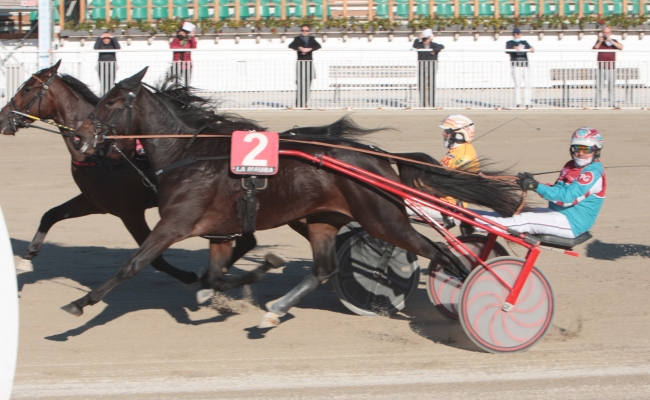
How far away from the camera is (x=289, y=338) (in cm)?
527

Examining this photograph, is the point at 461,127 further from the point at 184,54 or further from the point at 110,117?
the point at 184,54

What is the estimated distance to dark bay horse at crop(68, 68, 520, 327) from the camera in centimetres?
509

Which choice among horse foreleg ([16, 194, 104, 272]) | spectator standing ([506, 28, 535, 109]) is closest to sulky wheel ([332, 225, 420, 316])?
horse foreleg ([16, 194, 104, 272])

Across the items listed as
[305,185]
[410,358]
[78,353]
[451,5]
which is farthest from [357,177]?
[451,5]

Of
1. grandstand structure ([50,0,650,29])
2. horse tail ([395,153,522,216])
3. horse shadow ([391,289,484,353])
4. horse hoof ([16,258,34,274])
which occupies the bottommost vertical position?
horse shadow ([391,289,484,353])

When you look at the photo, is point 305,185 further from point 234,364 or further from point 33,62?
point 33,62

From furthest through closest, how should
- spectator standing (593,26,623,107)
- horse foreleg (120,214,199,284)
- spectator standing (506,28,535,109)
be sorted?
spectator standing (593,26,623,107) < spectator standing (506,28,535,109) < horse foreleg (120,214,199,284)

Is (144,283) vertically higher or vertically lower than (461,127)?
lower

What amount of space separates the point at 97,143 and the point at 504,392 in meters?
2.85

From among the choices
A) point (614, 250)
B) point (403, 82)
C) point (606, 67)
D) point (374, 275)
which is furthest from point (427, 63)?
point (374, 275)

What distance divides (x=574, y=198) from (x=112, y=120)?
9.62 ft

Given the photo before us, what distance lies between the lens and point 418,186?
535 cm

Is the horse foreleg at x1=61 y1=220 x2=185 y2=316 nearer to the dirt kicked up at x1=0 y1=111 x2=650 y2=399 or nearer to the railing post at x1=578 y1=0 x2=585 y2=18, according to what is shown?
the dirt kicked up at x1=0 y1=111 x2=650 y2=399

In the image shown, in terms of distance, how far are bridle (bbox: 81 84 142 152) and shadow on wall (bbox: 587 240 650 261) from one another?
4.29m
